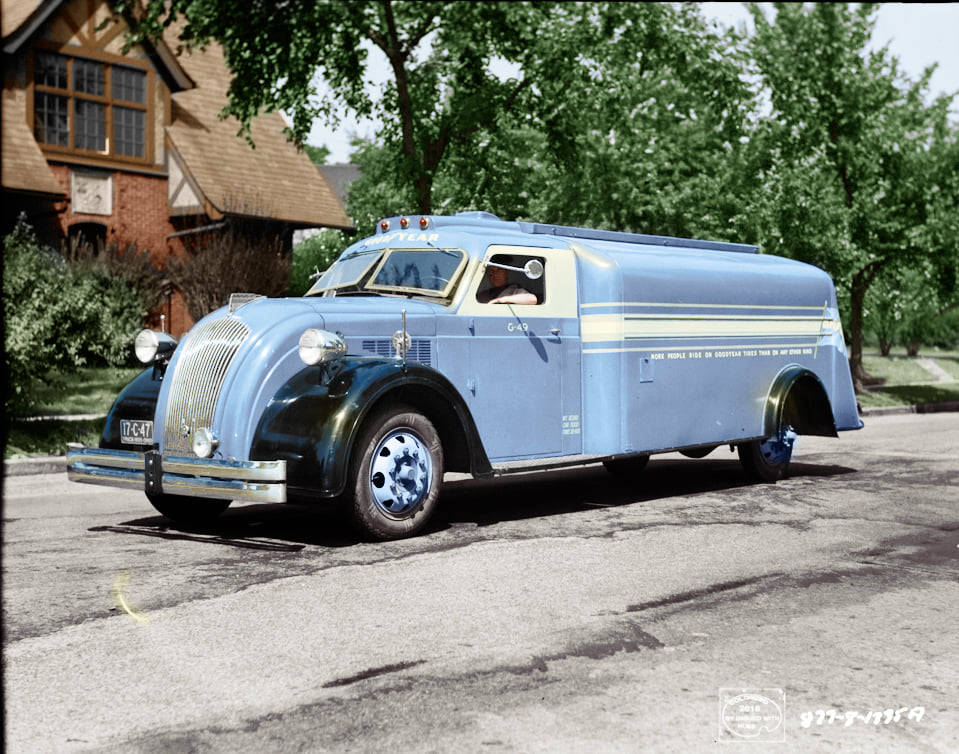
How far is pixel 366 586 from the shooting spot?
6457 millimetres

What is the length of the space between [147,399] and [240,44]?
42.4ft

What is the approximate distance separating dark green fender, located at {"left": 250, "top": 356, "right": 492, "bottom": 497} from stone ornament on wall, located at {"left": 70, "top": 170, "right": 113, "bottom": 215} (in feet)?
72.3

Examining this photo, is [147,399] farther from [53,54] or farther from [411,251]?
[53,54]

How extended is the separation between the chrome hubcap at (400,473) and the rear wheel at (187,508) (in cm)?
172

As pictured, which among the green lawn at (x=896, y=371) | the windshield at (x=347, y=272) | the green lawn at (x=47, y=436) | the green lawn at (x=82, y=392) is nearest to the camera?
the windshield at (x=347, y=272)

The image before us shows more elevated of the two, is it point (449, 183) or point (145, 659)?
point (449, 183)

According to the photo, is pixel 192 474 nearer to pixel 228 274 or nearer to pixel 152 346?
pixel 152 346

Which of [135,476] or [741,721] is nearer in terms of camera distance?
[741,721]

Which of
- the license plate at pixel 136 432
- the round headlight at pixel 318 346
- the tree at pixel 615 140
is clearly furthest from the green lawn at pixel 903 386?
the license plate at pixel 136 432

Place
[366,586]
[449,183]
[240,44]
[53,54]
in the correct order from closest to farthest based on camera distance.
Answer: [366,586], [240,44], [53,54], [449,183]

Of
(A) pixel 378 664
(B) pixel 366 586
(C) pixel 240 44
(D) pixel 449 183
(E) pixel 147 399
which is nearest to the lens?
(A) pixel 378 664

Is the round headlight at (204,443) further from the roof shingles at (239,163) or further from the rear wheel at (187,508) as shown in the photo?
the roof shingles at (239,163)

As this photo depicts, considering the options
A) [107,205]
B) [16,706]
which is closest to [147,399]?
[16,706]

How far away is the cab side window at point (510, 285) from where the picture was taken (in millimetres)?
8930
